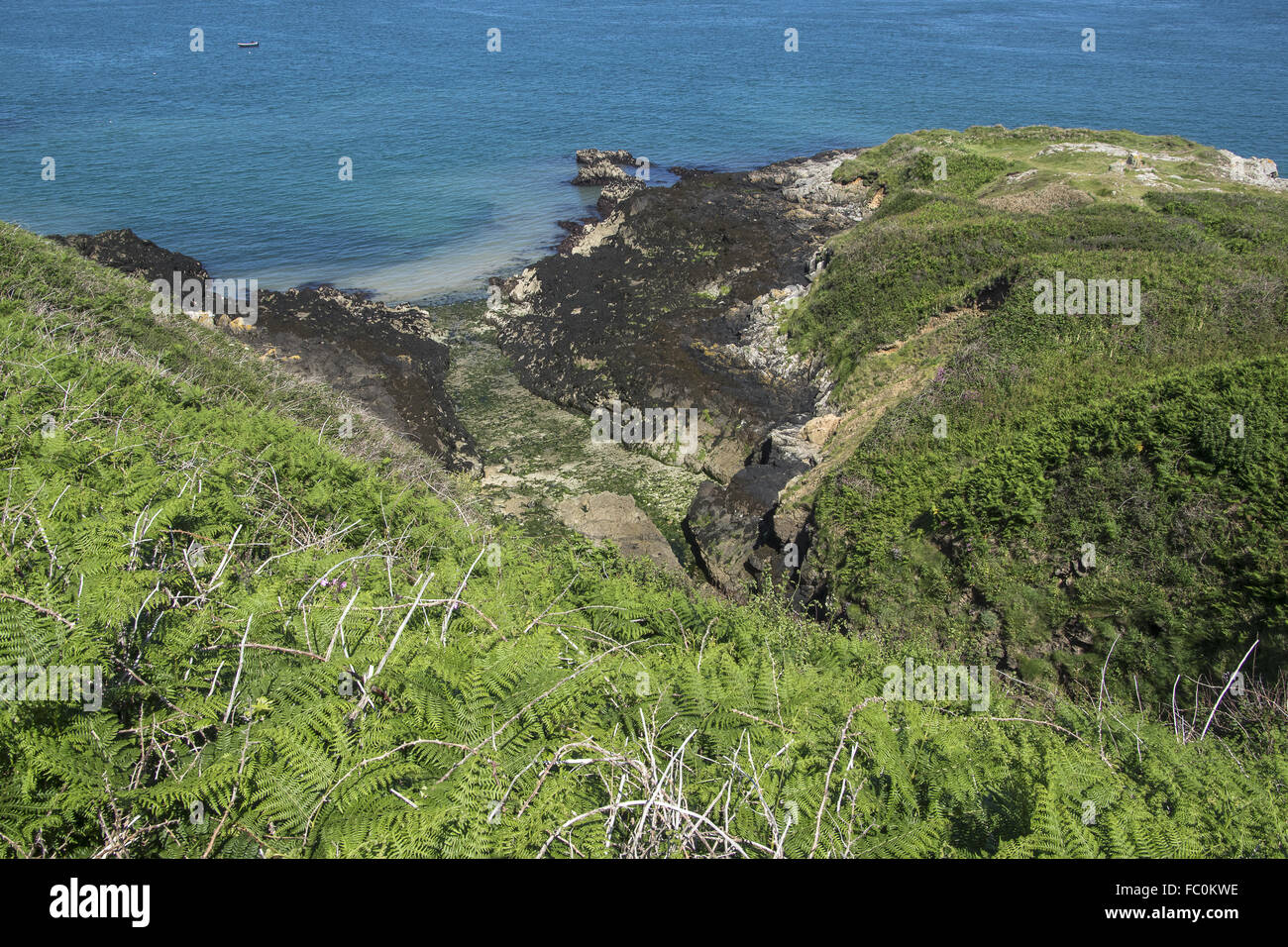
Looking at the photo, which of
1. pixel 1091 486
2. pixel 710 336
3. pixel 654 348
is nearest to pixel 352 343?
pixel 654 348

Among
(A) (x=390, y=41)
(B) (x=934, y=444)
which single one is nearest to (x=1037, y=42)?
(A) (x=390, y=41)

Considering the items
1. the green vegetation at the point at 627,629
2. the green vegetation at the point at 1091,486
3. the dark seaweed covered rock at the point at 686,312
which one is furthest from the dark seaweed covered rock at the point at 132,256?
the green vegetation at the point at 1091,486

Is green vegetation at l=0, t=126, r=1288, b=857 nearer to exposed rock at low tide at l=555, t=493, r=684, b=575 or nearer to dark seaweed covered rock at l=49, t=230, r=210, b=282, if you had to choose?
exposed rock at low tide at l=555, t=493, r=684, b=575

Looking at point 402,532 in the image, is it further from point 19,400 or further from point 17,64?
point 17,64

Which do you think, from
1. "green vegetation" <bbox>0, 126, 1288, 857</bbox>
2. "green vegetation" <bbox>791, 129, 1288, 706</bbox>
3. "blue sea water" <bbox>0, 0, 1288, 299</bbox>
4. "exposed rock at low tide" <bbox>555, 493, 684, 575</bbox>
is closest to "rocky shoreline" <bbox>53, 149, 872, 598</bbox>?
"exposed rock at low tide" <bbox>555, 493, 684, 575</bbox>

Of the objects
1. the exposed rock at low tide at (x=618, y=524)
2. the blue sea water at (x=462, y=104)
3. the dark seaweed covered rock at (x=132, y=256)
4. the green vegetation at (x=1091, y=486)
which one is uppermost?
the blue sea water at (x=462, y=104)

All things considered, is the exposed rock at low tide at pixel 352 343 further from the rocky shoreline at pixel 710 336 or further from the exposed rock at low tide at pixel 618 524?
the exposed rock at low tide at pixel 618 524
